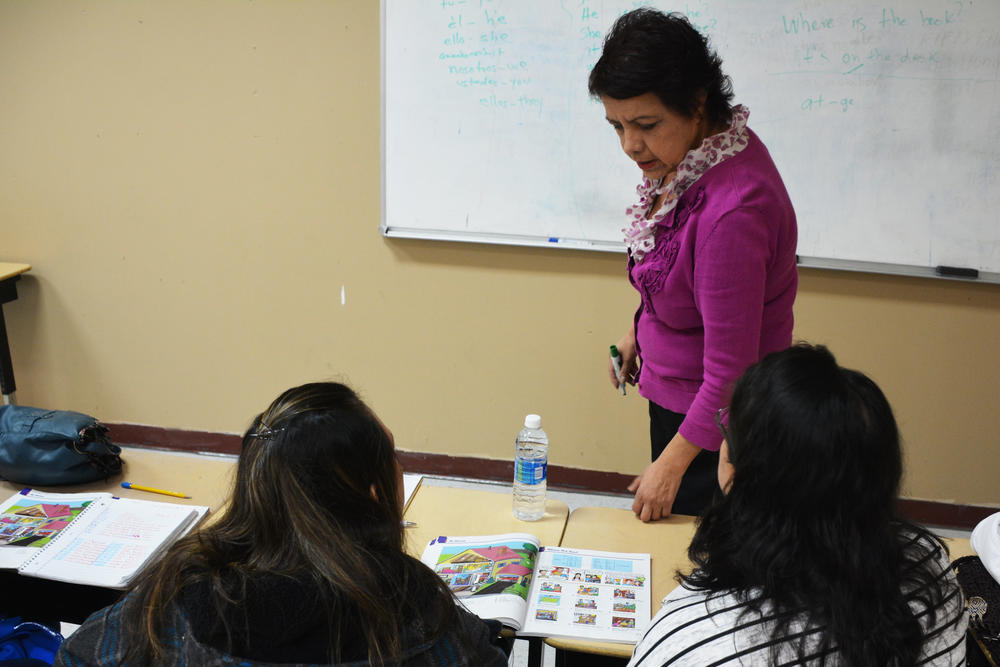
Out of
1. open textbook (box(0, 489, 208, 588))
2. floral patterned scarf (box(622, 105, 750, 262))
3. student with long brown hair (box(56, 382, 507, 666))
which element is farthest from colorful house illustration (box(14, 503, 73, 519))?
floral patterned scarf (box(622, 105, 750, 262))

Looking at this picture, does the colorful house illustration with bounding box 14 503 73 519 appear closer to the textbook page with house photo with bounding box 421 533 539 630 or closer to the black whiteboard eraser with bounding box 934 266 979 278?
the textbook page with house photo with bounding box 421 533 539 630

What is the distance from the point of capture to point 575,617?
1.39m

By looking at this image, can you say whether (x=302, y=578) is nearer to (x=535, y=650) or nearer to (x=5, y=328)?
(x=535, y=650)

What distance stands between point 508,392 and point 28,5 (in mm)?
2306

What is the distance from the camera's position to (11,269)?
3318 millimetres

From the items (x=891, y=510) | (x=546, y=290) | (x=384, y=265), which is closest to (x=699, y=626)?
(x=891, y=510)

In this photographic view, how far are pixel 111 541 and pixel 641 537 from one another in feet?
3.28

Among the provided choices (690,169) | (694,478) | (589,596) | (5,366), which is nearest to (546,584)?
(589,596)

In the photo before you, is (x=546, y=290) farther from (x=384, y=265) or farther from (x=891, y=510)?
(x=891, y=510)

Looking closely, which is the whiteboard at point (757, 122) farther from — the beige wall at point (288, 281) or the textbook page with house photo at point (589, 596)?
the textbook page with house photo at point (589, 596)

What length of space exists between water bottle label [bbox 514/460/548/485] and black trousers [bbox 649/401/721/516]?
11.3 inches

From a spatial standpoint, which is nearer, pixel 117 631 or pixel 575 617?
pixel 117 631

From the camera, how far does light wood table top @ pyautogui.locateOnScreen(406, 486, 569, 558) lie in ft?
5.45

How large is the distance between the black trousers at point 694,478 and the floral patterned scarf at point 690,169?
345 millimetres
